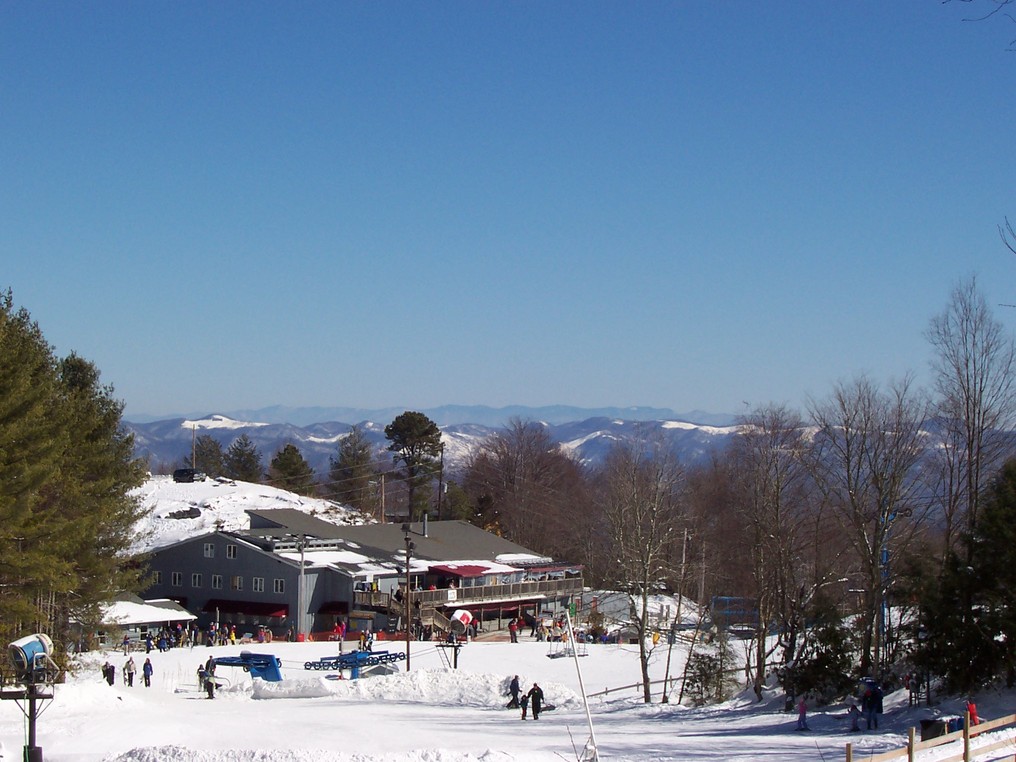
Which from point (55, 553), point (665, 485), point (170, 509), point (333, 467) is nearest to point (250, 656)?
point (55, 553)

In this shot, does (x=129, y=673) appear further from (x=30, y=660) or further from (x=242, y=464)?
(x=242, y=464)

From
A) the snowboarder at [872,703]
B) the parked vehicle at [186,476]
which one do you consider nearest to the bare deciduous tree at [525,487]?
the parked vehicle at [186,476]

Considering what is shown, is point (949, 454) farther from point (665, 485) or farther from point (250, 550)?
point (250, 550)

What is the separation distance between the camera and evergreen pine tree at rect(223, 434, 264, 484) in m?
119

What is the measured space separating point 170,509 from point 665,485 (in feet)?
168

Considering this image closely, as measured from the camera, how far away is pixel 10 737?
24.0 metres

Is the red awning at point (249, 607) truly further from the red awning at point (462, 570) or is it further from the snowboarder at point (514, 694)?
the snowboarder at point (514, 694)

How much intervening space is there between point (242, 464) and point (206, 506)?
39264 millimetres

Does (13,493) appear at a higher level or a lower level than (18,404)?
lower

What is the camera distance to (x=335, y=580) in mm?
59875

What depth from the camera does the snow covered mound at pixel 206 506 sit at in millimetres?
73750

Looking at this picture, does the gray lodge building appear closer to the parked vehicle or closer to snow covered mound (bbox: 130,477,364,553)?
snow covered mound (bbox: 130,477,364,553)

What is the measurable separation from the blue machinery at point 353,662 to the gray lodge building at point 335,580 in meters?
13.8

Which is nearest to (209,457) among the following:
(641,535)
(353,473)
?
(353,473)
